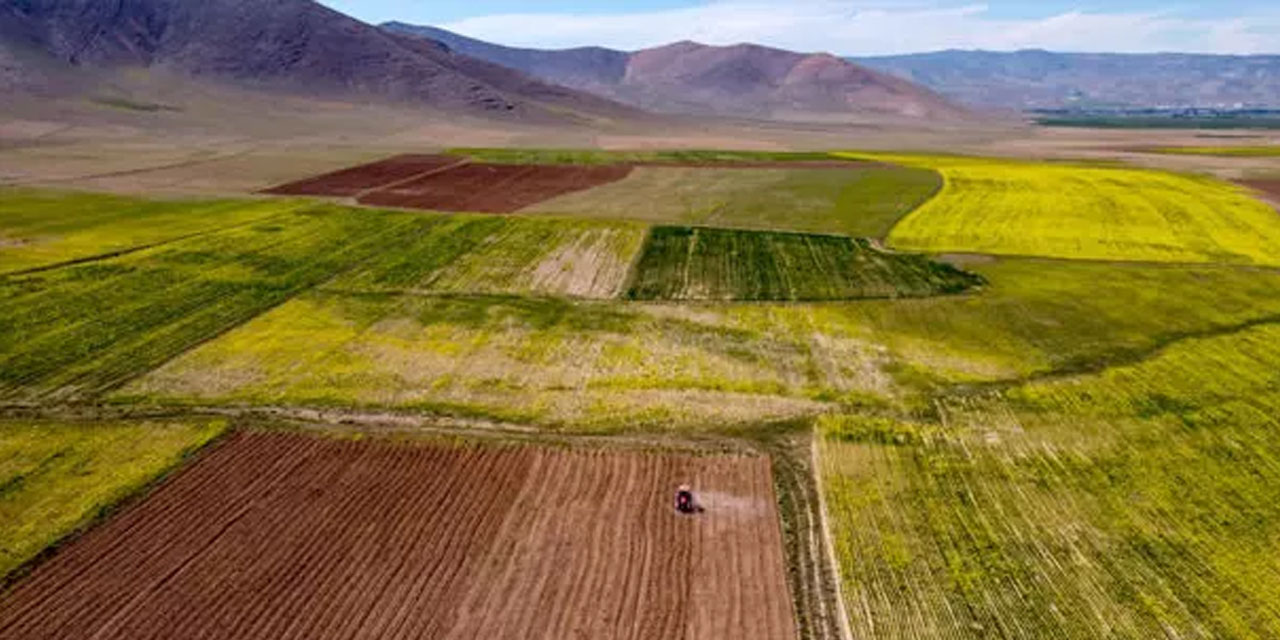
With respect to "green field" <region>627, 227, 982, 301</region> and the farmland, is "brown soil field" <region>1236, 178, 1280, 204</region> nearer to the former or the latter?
the farmland

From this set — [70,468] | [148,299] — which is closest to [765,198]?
[148,299]

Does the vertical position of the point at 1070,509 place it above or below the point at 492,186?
below

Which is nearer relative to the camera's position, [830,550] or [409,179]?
[830,550]

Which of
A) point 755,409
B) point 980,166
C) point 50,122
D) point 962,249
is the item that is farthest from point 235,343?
point 50,122

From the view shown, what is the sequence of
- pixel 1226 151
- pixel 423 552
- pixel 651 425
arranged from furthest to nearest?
pixel 1226 151, pixel 651 425, pixel 423 552

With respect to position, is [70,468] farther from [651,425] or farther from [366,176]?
[366,176]

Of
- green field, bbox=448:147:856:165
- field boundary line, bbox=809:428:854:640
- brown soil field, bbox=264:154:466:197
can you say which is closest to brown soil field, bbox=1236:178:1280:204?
green field, bbox=448:147:856:165
